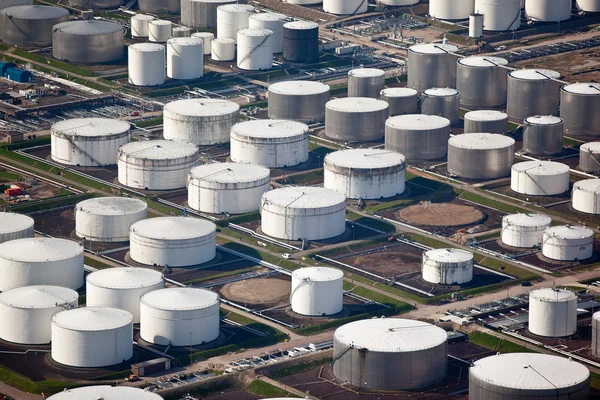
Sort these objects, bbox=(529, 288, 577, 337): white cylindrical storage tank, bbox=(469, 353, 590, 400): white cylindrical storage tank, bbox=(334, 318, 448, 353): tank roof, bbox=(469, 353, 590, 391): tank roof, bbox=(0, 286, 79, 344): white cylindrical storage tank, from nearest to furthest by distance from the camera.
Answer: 1. bbox=(469, 353, 590, 400): white cylindrical storage tank
2. bbox=(469, 353, 590, 391): tank roof
3. bbox=(334, 318, 448, 353): tank roof
4. bbox=(0, 286, 79, 344): white cylindrical storage tank
5. bbox=(529, 288, 577, 337): white cylindrical storage tank

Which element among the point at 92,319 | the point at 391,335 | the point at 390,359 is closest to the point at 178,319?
the point at 92,319

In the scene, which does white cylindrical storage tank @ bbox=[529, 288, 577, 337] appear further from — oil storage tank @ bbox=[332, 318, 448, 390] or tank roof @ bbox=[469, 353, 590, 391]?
oil storage tank @ bbox=[332, 318, 448, 390]

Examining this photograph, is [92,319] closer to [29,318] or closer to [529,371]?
[29,318]

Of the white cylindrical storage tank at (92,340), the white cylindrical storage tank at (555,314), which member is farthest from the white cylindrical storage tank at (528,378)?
the white cylindrical storage tank at (92,340)

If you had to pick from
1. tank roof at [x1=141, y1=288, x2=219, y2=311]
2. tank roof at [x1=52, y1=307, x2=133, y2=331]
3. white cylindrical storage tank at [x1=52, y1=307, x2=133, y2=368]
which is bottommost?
white cylindrical storage tank at [x1=52, y1=307, x2=133, y2=368]

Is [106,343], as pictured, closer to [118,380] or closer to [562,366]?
[118,380]

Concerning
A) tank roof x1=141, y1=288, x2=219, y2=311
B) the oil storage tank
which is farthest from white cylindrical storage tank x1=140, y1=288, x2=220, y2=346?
the oil storage tank
